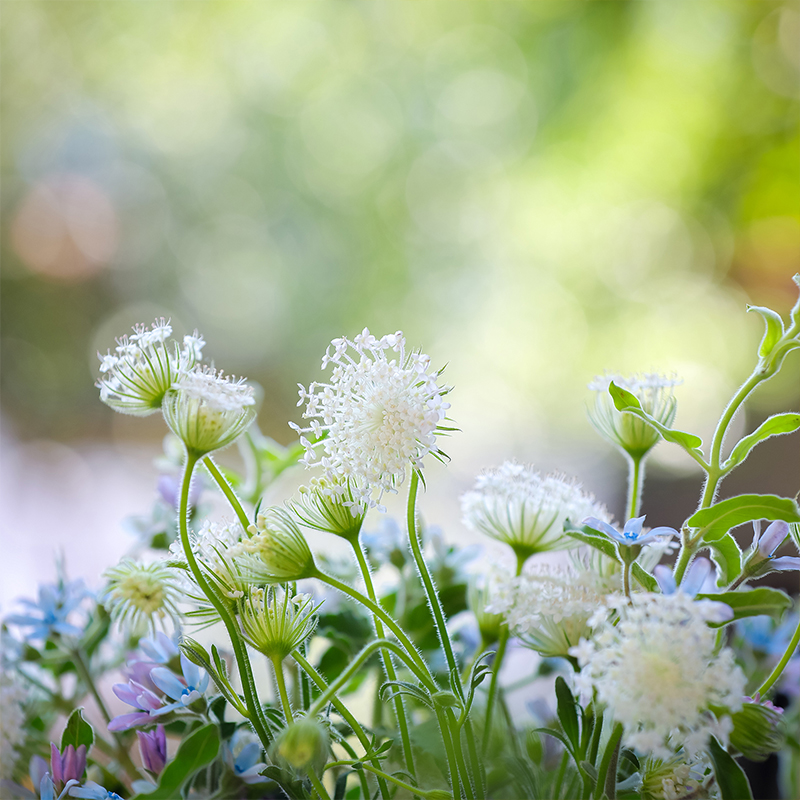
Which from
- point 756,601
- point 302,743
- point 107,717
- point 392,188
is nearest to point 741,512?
point 756,601

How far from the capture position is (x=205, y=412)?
0.23 metres

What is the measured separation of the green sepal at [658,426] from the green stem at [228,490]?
0.12 m

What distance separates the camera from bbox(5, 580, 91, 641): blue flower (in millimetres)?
310

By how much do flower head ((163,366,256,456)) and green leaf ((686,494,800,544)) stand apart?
135 millimetres

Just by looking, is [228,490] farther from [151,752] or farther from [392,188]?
[392,188]

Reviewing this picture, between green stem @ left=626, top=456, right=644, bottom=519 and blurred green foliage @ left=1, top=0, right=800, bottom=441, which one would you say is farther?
blurred green foliage @ left=1, top=0, right=800, bottom=441

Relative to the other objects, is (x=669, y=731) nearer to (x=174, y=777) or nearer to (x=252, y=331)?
(x=174, y=777)

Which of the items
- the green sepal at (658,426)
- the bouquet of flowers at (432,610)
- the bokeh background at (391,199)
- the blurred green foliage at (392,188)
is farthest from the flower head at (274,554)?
the blurred green foliage at (392,188)

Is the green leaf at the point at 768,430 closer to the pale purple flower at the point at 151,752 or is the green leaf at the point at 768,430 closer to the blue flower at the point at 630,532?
the blue flower at the point at 630,532

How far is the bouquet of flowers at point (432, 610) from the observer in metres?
0.19

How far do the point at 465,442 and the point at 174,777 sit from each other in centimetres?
161

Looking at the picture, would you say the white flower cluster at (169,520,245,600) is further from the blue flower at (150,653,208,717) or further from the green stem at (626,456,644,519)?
the green stem at (626,456,644,519)

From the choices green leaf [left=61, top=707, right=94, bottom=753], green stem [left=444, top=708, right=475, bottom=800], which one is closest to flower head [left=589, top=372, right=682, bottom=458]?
green stem [left=444, top=708, right=475, bottom=800]

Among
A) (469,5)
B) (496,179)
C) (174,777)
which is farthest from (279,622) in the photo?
(469,5)
